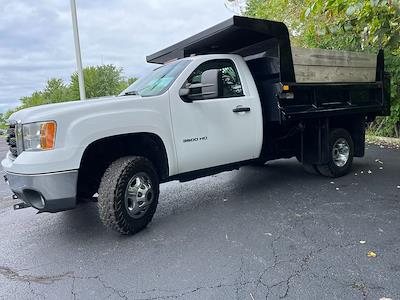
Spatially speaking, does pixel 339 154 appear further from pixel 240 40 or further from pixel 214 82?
pixel 214 82

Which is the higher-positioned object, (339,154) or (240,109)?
(240,109)

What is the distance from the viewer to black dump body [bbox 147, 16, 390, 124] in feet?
15.7

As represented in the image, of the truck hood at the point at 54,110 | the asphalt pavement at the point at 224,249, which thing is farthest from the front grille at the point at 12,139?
the asphalt pavement at the point at 224,249

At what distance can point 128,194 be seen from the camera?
3.83m

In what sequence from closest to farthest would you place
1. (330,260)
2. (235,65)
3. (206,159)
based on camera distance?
(330,260) → (206,159) → (235,65)

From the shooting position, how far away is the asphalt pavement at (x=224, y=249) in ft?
9.29

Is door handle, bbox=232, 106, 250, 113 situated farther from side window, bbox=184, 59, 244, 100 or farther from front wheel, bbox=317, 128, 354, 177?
front wheel, bbox=317, 128, 354, 177

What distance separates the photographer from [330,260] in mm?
3162

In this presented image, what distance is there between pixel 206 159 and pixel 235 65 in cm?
146

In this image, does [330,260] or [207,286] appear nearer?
[207,286]

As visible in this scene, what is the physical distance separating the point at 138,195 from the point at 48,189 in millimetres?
948

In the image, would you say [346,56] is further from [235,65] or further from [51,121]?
[51,121]

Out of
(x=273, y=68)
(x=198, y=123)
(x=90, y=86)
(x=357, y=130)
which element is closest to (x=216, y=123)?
(x=198, y=123)

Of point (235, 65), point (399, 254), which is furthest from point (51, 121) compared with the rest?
point (399, 254)
